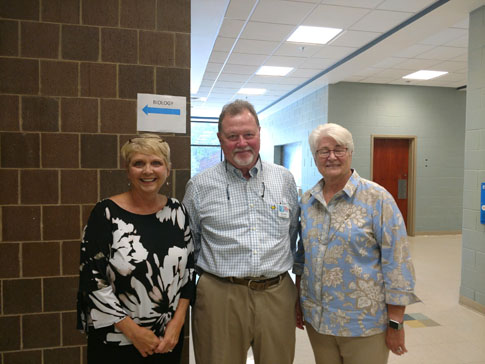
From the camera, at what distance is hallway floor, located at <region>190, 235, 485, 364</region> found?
107 inches

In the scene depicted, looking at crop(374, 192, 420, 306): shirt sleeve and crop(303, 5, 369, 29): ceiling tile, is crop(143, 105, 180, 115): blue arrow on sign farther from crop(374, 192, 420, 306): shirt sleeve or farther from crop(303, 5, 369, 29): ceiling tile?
crop(303, 5, 369, 29): ceiling tile

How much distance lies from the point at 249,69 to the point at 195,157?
6328mm

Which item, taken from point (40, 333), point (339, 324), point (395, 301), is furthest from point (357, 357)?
point (40, 333)

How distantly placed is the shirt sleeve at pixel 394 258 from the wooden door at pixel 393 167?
21.4 feet

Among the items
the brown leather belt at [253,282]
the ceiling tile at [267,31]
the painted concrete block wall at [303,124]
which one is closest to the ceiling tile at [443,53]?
the painted concrete block wall at [303,124]

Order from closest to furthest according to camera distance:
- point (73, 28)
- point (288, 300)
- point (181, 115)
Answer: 1. point (288, 300)
2. point (73, 28)
3. point (181, 115)

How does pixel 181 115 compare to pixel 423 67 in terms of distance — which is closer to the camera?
pixel 181 115

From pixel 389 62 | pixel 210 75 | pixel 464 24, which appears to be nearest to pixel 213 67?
pixel 210 75

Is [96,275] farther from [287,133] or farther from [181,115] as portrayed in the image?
[287,133]

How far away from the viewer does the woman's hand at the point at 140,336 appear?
1.37 metres

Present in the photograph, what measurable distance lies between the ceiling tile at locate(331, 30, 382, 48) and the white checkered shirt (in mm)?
3832

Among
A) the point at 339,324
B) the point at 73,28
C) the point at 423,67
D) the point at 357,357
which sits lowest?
the point at 357,357

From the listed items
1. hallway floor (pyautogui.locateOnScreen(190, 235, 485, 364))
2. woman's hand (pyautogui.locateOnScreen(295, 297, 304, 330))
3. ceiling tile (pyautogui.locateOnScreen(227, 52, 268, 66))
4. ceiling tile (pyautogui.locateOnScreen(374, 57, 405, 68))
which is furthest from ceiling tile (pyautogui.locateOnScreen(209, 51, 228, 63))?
woman's hand (pyautogui.locateOnScreen(295, 297, 304, 330))

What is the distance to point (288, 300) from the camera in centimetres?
167
